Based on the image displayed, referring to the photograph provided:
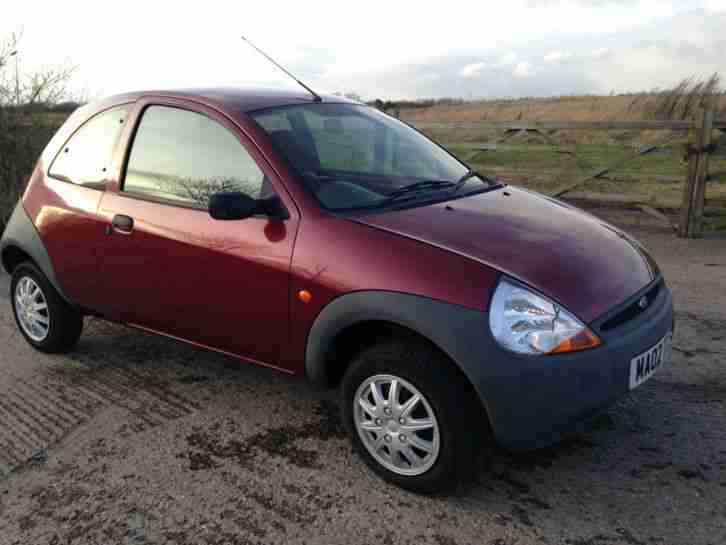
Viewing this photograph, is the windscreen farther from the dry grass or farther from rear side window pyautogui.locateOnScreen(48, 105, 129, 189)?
the dry grass

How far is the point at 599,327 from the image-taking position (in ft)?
9.19

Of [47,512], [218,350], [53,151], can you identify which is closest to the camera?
[47,512]

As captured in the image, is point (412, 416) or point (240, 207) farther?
point (240, 207)

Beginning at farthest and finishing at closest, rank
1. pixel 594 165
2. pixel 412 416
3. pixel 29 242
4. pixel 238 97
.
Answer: pixel 594 165 < pixel 29 242 < pixel 238 97 < pixel 412 416

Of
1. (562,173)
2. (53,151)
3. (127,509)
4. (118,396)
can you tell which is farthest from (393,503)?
(562,173)

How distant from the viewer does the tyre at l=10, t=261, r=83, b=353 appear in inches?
182

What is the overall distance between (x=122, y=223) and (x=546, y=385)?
8.05 ft

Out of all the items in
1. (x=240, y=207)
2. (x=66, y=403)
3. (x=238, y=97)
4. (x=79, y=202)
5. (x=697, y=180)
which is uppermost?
(x=238, y=97)

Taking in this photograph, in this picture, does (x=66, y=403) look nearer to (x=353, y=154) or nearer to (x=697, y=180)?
(x=353, y=154)

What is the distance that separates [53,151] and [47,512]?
99.1 inches

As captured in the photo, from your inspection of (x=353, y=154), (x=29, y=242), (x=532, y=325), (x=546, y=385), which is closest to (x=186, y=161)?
(x=353, y=154)

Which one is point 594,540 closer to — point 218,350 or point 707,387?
point 707,387

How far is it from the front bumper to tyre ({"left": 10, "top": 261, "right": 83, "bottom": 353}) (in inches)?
119

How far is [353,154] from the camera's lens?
3.79 m
